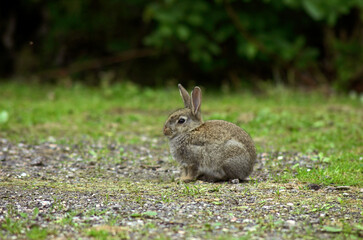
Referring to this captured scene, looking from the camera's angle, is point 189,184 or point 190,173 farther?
point 190,173

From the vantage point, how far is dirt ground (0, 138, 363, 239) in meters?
4.52

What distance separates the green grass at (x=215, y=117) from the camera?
7783 millimetres

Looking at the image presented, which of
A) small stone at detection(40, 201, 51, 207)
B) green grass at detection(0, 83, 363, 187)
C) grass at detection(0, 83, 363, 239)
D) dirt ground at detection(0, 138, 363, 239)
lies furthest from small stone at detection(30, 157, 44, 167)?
small stone at detection(40, 201, 51, 207)

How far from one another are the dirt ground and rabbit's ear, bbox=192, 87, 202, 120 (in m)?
0.82

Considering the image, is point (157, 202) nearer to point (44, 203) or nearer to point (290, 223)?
point (44, 203)

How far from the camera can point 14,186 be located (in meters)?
5.86

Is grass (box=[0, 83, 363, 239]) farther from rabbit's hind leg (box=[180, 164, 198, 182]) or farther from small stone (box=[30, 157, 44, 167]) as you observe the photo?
small stone (box=[30, 157, 44, 167])

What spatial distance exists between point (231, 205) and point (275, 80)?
9.21 m

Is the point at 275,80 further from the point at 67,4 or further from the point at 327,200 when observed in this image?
the point at 327,200

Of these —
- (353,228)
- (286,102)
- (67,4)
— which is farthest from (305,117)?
(67,4)

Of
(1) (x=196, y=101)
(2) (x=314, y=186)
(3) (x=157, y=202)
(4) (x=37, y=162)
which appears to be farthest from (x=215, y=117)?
(3) (x=157, y=202)

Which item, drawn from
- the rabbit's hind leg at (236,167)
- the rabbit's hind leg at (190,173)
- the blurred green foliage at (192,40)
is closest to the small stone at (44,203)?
the rabbit's hind leg at (190,173)

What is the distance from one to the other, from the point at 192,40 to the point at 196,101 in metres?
6.22

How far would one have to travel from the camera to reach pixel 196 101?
6.81 m
